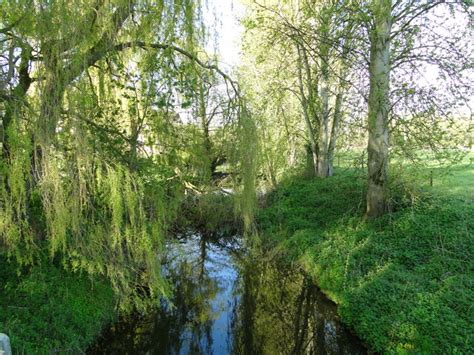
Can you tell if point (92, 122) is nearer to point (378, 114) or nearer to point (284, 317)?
point (284, 317)

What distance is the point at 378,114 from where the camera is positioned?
266 inches

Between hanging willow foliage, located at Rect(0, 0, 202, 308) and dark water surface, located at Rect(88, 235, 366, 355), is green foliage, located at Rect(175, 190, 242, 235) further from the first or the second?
hanging willow foliage, located at Rect(0, 0, 202, 308)

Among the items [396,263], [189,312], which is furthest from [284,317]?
[396,263]

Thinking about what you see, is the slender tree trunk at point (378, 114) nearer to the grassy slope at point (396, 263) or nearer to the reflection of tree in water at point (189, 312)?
the grassy slope at point (396, 263)

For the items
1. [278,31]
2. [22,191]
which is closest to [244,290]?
[22,191]

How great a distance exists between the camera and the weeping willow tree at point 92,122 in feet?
10.1

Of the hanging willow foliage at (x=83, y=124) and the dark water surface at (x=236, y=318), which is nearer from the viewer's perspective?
the hanging willow foliage at (x=83, y=124)

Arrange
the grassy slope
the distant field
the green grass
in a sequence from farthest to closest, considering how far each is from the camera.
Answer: the distant field, the grassy slope, the green grass

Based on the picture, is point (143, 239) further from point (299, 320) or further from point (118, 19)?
point (299, 320)

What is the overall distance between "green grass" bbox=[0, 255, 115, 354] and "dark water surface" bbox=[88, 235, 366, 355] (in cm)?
37

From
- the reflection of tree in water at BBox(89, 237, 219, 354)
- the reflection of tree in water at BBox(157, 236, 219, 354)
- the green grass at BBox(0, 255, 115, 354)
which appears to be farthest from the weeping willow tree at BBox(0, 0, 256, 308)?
the reflection of tree in water at BBox(157, 236, 219, 354)

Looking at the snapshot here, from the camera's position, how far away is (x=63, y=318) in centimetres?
440

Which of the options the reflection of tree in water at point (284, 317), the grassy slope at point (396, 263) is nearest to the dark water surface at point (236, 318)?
the reflection of tree in water at point (284, 317)

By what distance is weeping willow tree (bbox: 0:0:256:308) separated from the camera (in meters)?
3.09
